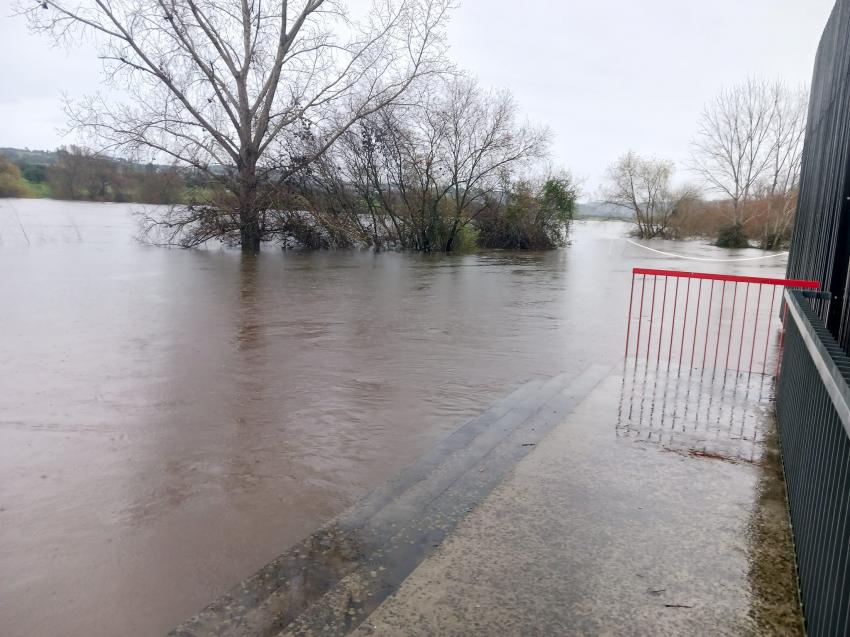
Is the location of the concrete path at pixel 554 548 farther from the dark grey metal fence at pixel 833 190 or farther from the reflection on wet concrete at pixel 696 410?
the dark grey metal fence at pixel 833 190

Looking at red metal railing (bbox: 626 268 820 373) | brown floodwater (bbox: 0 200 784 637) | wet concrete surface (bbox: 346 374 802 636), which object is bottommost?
brown floodwater (bbox: 0 200 784 637)

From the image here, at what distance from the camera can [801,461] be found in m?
3.06

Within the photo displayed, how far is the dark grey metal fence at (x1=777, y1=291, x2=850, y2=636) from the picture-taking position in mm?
1903

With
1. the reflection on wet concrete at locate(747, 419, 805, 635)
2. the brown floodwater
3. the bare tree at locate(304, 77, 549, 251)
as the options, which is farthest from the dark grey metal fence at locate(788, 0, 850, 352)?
the bare tree at locate(304, 77, 549, 251)

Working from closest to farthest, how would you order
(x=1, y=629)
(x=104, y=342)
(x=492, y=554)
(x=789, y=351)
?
(x=1, y=629) → (x=492, y=554) → (x=789, y=351) → (x=104, y=342)

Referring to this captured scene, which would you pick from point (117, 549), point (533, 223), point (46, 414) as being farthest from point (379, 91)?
point (117, 549)

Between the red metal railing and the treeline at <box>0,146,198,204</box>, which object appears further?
the treeline at <box>0,146,198,204</box>

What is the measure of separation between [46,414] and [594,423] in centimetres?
412

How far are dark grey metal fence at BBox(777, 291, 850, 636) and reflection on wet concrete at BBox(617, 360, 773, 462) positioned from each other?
64 centimetres

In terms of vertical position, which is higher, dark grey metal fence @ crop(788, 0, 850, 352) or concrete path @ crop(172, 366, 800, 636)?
dark grey metal fence @ crop(788, 0, 850, 352)

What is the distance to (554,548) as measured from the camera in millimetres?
2936

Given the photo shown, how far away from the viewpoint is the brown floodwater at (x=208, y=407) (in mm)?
2906

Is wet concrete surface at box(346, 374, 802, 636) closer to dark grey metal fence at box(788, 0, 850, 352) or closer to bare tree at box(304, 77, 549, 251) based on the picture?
dark grey metal fence at box(788, 0, 850, 352)

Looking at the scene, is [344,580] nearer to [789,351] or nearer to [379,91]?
[789,351]
